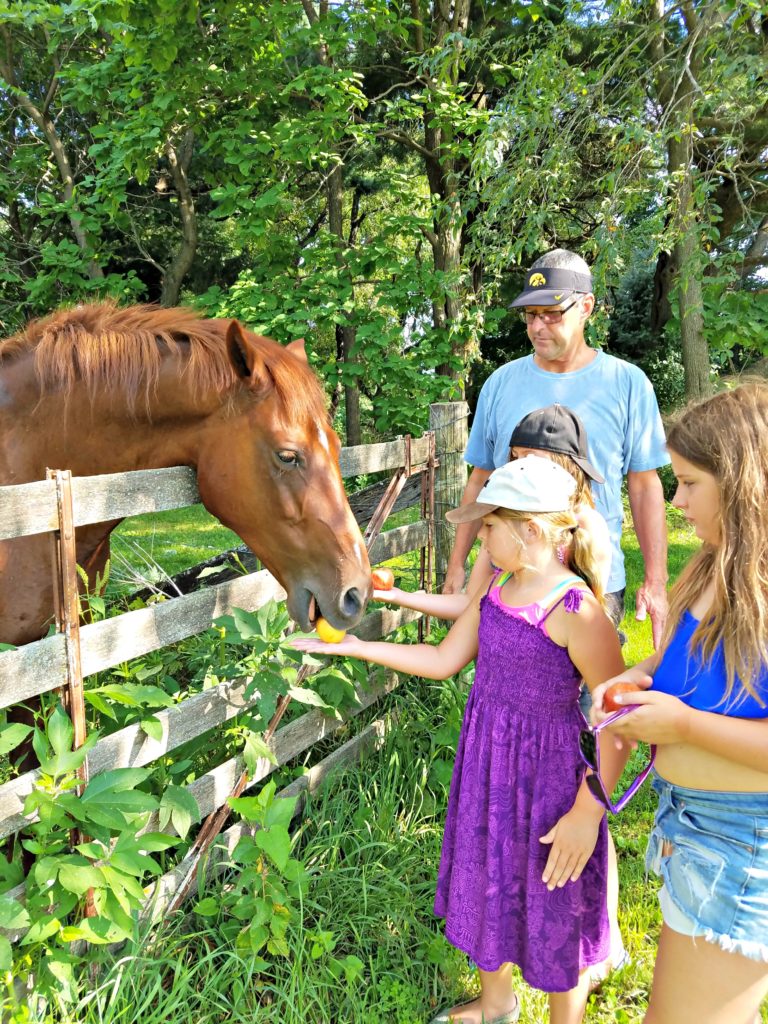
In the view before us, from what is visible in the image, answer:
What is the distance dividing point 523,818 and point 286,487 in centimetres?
121

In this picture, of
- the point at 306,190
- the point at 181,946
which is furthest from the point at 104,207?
the point at 181,946

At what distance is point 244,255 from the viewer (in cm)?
1314

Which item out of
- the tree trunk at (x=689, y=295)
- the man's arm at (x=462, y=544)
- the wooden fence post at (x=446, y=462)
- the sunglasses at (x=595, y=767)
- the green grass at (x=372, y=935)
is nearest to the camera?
the sunglasses at (x=595, y=767)

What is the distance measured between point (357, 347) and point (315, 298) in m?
0.68

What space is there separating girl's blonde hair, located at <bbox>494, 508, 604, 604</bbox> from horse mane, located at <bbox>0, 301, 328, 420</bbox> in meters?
0.87

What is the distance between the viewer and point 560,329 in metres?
2.54

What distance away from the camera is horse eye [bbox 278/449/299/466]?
2250mm

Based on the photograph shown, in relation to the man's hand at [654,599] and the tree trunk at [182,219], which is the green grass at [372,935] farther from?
the tree trunk at [182,219]

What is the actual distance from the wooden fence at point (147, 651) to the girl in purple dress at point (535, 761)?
2.90ft

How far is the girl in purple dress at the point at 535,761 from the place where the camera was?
70.8 inches

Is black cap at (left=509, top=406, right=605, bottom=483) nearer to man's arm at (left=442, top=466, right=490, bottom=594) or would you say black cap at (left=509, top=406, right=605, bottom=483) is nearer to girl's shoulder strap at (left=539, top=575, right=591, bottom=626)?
girl's shoulder strap at (left=539, top=575, right=591, bottom=626)

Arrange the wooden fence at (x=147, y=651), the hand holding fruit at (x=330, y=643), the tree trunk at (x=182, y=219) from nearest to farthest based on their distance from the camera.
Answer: the wooden fence at (x=147, y=651) < the hand holding fruit at (x=330, y=643) < the tree trunk at (x=182, y=219)

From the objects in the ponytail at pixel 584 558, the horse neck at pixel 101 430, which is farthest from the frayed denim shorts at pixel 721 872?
the horse neck at pixel 101 430

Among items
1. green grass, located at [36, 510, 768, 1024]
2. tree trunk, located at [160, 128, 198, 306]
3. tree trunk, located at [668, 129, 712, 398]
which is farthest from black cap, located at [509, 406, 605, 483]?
tree trunk, located at [160, 128, 198, 306]
